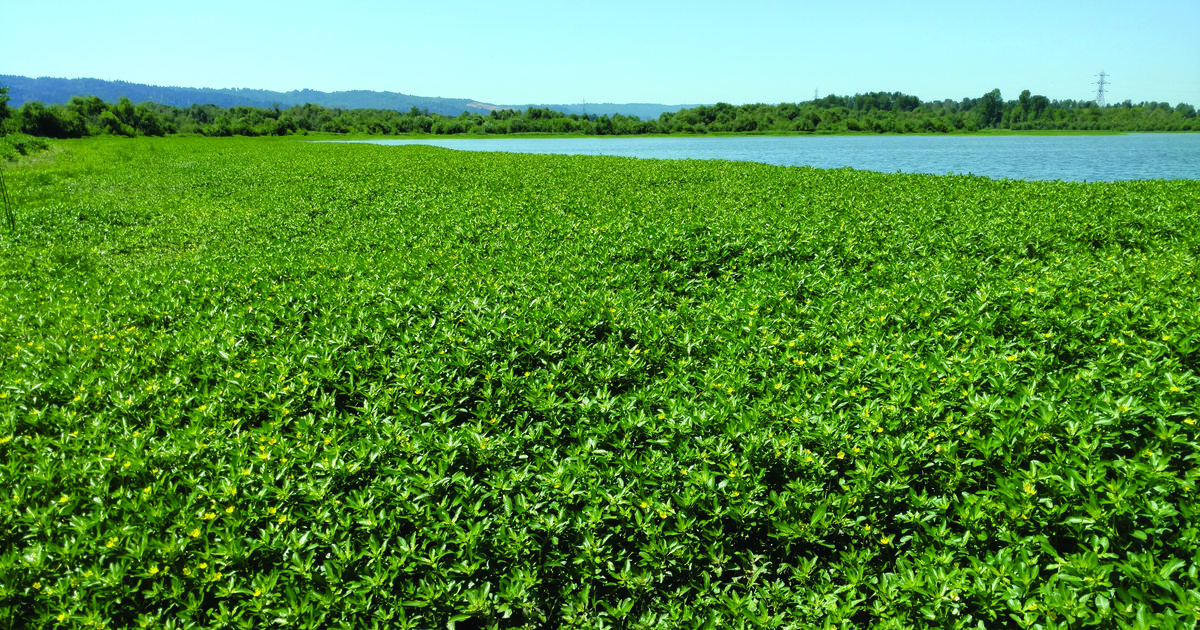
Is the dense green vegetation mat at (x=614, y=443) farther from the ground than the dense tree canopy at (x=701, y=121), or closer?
closer

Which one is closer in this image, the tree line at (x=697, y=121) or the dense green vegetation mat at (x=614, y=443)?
the dense green vegetation mat at (x=614, y=443)

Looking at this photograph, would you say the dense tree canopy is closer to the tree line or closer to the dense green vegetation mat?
the tree line

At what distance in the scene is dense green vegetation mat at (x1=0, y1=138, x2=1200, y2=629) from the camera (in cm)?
329

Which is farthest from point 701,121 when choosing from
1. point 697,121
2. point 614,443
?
point 614,443

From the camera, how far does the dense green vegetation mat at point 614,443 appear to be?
10.8ft

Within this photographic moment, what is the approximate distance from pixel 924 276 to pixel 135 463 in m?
8.59

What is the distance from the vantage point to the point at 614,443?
14.7 ft

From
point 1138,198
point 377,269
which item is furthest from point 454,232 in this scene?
point 1138,198

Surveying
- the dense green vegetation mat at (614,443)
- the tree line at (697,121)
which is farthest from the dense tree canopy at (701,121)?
the dense green vegetation mat at (614,443)

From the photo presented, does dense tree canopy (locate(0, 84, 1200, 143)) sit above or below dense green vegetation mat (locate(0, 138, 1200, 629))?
above

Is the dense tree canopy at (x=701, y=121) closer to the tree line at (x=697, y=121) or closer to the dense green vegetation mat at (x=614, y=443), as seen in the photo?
the tree line at (x=697, y=121)

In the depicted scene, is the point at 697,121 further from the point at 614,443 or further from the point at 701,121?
the point at 614,443

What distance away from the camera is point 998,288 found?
7066 millimetres

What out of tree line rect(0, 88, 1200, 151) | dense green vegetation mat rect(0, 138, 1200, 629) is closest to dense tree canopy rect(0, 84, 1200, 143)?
tree line rect(0, 88, 1200, 151)
